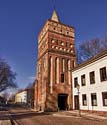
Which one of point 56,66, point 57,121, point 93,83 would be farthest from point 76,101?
point 57,121

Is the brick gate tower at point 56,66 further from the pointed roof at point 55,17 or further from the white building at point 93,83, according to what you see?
the white building at point 93,83

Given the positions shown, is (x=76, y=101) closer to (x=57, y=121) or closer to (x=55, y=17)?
(x=57, y=121)

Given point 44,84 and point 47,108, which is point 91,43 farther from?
point 47,108

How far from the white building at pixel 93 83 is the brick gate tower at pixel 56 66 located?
11.5 ft

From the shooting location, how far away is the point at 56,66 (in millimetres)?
33781

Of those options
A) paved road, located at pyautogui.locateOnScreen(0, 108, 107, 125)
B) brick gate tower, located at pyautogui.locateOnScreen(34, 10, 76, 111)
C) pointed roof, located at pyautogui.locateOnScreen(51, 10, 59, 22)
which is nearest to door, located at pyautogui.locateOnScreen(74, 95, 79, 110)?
brick gate tower, located at pyautogui.locateOnScreen(34, 10, 76, 111)

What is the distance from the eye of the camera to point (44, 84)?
32.7 meters

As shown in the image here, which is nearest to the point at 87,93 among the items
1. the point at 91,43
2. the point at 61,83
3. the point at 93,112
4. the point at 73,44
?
the point at 93,112

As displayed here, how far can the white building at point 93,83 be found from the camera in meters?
22.8

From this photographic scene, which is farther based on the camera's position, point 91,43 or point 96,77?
point 91,43

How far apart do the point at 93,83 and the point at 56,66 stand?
10145 millimetres

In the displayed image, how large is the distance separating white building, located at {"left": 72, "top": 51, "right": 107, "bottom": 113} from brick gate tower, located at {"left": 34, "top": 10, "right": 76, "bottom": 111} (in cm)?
352

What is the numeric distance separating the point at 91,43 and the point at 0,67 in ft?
91.0

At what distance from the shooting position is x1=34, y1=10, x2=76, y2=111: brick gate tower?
3184cm
